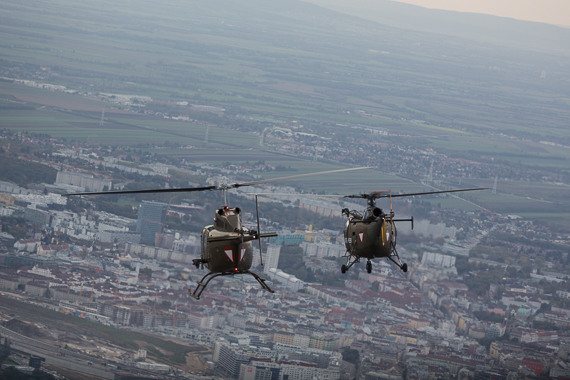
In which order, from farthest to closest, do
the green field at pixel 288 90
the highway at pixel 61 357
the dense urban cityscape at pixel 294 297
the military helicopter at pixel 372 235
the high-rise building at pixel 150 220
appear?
1. the green field at pixel 288 90
2. the high-rise building at pixel 150 220
3. the dense urban cityscape at pixel 294 297
4. the highway at pixel 61 357
5. the military helicopter at pixel 372 235

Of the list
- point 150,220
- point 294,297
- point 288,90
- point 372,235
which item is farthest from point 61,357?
point 288,90

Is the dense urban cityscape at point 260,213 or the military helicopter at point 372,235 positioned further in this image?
the dense urban cityscape at point 260,213

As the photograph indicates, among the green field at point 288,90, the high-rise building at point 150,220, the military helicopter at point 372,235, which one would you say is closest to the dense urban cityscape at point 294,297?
the high-rise building at point 150,220

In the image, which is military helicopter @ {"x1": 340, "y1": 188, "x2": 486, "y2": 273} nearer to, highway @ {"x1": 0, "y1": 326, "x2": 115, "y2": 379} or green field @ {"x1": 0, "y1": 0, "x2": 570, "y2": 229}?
highway @ {"x1": 0, "y1": 326, "x2": 115, "y2": 379}

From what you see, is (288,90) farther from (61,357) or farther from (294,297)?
(61,357)

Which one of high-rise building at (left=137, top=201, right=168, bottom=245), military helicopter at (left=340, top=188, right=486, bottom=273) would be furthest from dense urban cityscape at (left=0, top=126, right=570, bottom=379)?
military helicopter at (left=340, top=188, right=486, bottom=273)

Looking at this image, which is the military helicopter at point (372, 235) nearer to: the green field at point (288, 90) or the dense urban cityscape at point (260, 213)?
the dense urban cityscape at point (260, 213)

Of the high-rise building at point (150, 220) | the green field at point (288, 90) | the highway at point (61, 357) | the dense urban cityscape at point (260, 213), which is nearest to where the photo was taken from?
the highway at point (61, 357)

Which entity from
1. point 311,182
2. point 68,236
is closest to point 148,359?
point 68,236

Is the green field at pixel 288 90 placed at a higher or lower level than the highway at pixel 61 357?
higher
